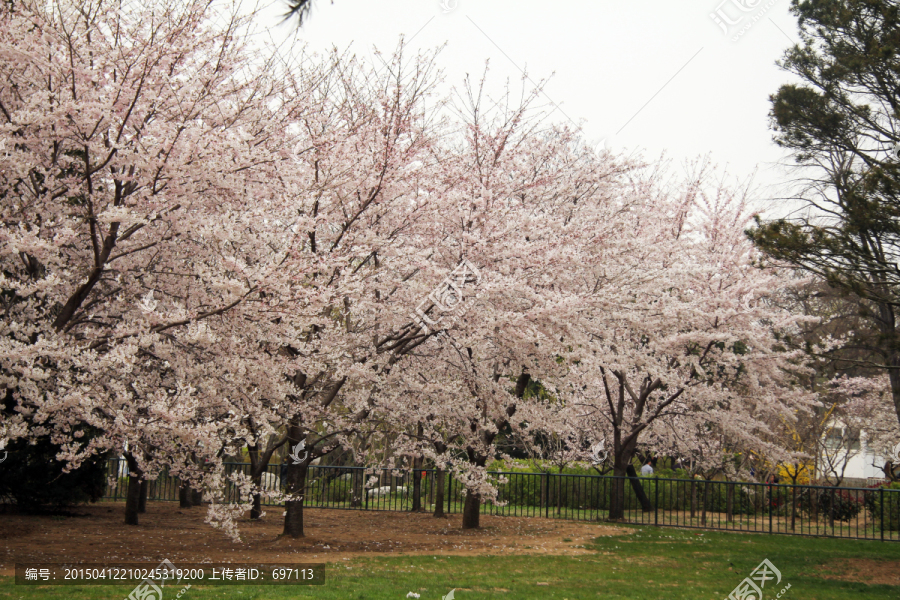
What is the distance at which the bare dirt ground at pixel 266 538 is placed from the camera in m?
9.15

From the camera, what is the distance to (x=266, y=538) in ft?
36.4

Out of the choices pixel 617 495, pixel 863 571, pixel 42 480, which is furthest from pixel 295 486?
pixel 863 571

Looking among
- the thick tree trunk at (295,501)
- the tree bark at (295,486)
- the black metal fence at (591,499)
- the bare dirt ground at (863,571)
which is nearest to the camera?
the bare dirt ground at (863,571)

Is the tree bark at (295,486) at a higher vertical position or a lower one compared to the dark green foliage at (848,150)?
lower

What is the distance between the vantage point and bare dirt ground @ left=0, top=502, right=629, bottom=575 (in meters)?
9.15

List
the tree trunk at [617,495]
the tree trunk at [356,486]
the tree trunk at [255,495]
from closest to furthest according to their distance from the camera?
the tree trunk at [255,495]
the tree trunk at [617,495]
the tree trunk at [356,486]

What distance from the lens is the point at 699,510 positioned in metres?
19.4

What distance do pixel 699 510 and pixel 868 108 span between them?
1227 centimetres

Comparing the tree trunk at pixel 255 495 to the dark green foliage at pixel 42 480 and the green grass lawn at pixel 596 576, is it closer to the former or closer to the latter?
the green grass lawn at pixel 596 576

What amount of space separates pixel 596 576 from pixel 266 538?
5.46 m

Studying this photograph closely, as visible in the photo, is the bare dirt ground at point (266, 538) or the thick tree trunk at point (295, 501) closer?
the bare dirt ground at point (266, 538)

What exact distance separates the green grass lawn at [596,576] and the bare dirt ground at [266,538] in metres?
0.94

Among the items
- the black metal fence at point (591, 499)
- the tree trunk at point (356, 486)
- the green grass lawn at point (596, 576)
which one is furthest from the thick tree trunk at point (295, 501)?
the tree trunk at point (356, 486)

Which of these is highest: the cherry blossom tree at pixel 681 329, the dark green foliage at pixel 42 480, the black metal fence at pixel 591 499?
the cherry blossom tree at pixel 681 329
